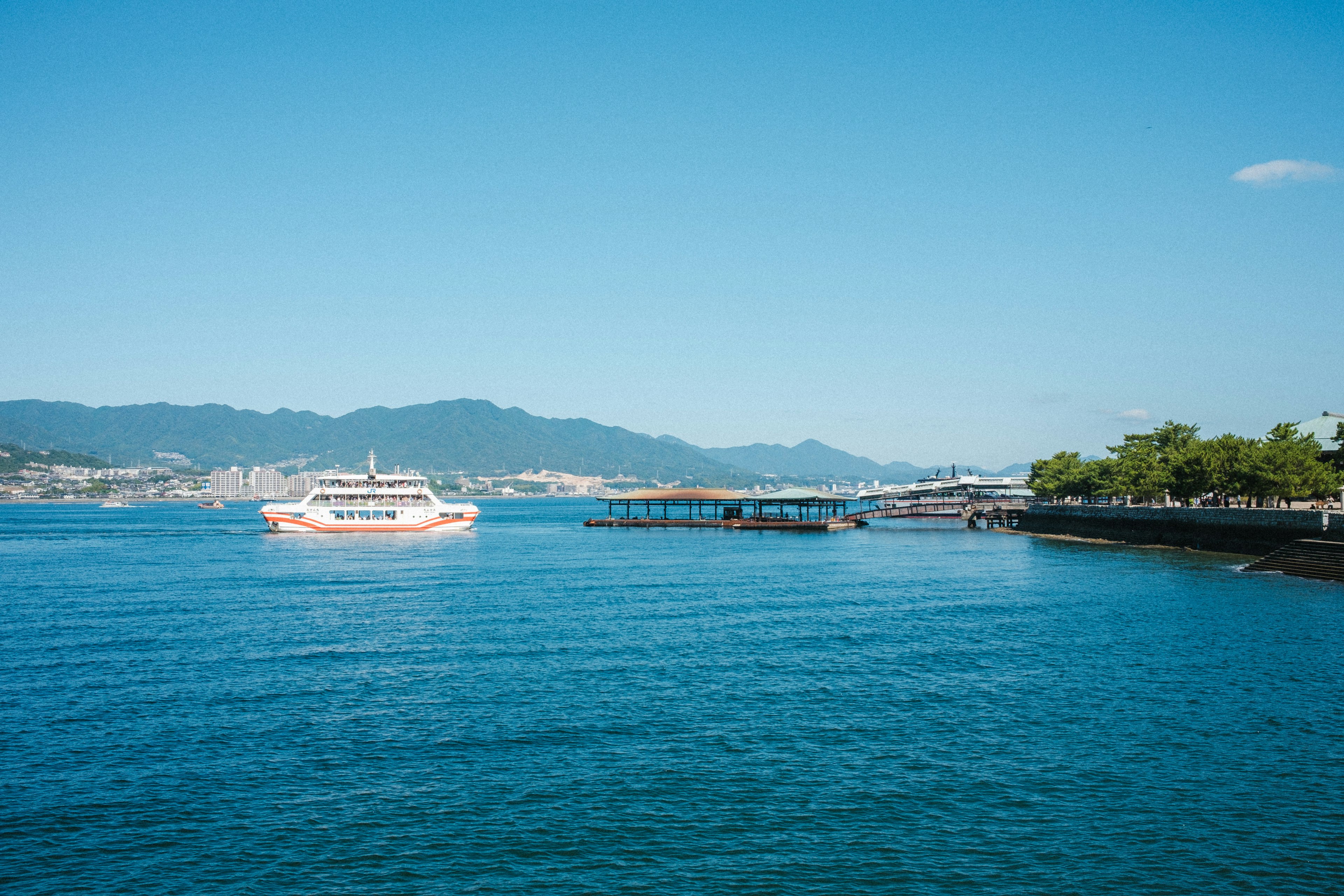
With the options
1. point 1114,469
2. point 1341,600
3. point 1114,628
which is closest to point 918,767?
point 1114,628

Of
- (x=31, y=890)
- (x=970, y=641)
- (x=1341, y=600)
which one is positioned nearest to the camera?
(x=31, y=890)

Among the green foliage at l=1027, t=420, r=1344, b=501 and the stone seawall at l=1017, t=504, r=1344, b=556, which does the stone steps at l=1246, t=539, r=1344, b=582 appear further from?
the green foliage at l=1027, t=420, r=1344, b=501

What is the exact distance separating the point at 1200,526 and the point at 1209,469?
6685mm

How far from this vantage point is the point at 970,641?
3550 cm

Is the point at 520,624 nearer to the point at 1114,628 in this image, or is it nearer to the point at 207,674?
the point at 207,674

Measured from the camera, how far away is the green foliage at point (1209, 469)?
70688 mm

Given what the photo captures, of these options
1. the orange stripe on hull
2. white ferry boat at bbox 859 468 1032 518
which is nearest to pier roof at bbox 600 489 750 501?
the orange stripe on hull

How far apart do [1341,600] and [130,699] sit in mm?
51905

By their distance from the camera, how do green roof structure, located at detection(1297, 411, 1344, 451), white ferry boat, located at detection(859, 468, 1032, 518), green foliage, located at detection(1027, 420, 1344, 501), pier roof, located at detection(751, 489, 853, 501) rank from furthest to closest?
white ferry boat, located at detection(859, 468, 1032, 518) < pier roof, located at detection(751, 489, 853, 501) < green roof structure, located at detection(1297, 411, 1344, 451) < green foliage, located at detection(1027, 420, 1344, 501)

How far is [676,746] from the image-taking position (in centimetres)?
2169

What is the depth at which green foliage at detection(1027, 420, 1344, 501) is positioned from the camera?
70688mm

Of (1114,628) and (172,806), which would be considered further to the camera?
(1114,628)

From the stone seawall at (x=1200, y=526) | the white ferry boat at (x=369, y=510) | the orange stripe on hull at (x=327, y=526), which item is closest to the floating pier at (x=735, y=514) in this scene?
the white ferry boat at (x=369, y=510)

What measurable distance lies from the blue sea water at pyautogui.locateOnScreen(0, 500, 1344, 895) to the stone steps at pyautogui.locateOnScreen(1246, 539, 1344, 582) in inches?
213
